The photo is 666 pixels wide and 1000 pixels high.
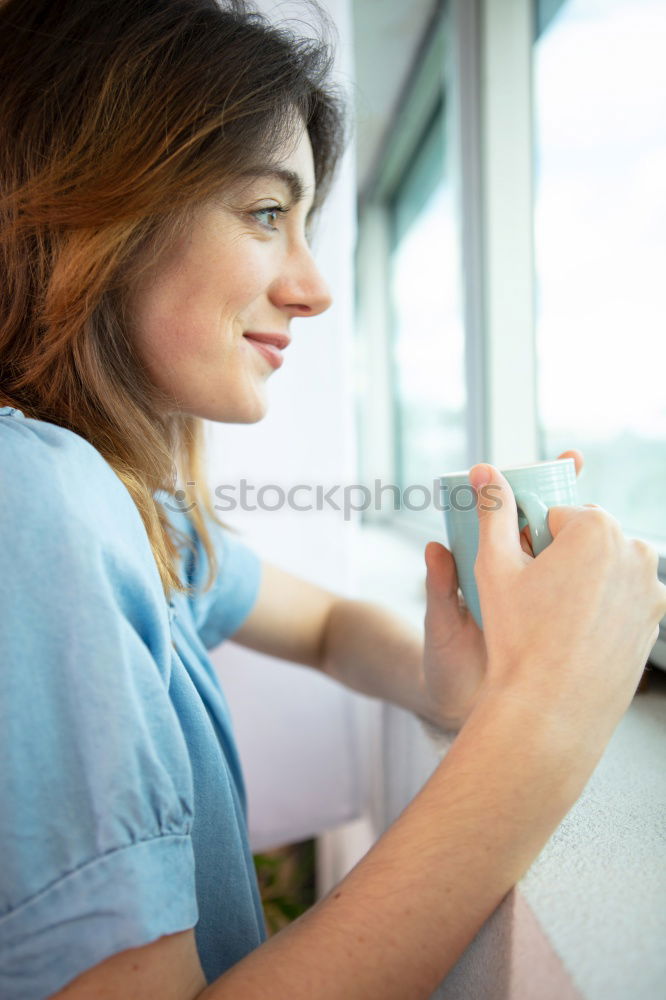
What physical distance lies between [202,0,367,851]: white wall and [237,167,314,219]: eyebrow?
40 centimetres

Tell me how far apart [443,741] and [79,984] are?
44 centimetres

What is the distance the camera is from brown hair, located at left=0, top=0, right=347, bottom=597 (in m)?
0.56

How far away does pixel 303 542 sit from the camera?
3.86 ft

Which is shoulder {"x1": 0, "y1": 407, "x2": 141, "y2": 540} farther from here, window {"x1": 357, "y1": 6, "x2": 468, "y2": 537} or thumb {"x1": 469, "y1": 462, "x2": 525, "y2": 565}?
window {"x1": 357, "y1": 6, "x2": 468, "y2": 537}

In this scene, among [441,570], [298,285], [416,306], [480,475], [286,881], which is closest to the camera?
[480,475]

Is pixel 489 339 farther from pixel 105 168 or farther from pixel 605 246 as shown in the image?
pixel 105 168

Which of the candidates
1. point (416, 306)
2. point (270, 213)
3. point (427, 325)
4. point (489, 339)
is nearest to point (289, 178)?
point (270, 213)

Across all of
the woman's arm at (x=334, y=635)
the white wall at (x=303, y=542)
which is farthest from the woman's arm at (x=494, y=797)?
the white wall at (x=303, y=542)

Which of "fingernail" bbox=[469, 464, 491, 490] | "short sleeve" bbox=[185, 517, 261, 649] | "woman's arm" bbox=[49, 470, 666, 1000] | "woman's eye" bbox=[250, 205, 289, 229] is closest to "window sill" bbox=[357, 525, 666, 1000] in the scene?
"woman's arm" bbox=[49, 470, 666, 1000]

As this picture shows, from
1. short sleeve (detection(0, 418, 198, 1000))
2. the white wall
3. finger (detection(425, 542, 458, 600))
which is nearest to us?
short sleeve (detection(0, 418, 198, 1000))

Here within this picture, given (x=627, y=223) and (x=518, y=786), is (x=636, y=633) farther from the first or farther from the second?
(x=627, y=223)

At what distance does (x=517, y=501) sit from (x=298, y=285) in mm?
356

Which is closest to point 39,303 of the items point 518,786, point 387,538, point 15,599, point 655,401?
point 15,599

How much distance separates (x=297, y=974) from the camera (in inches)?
14.4
